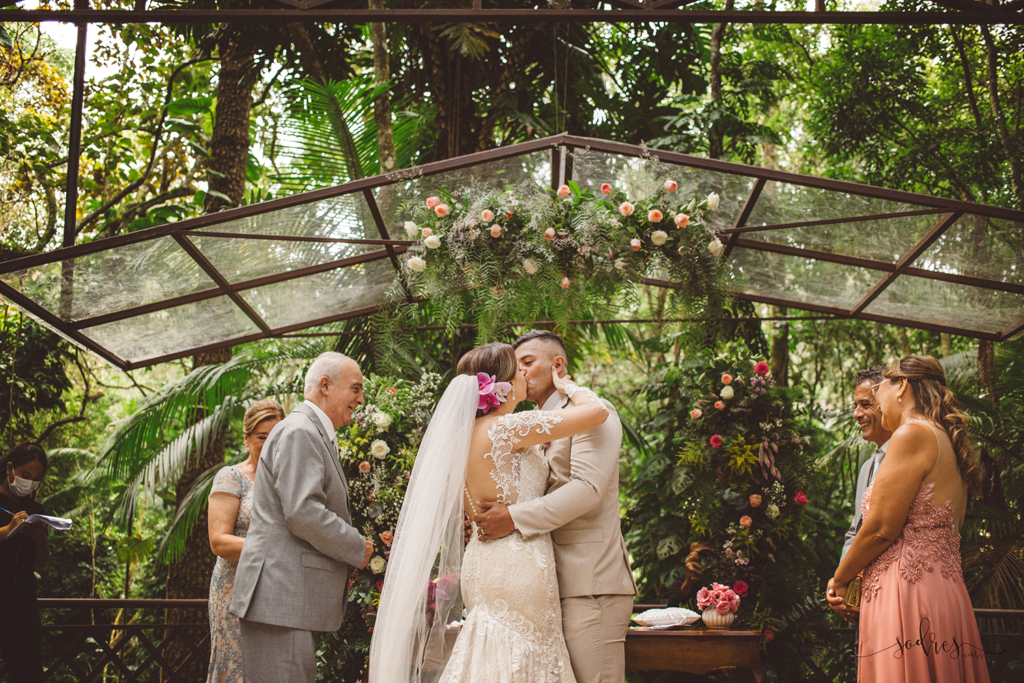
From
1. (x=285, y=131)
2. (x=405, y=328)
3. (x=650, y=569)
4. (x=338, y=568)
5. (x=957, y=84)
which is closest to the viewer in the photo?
(x=338, y=568)

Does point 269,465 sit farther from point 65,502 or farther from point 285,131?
point 65,502

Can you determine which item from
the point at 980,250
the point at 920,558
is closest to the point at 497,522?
the point at 920,558

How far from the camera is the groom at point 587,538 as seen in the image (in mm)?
3230

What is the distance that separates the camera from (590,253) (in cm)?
497

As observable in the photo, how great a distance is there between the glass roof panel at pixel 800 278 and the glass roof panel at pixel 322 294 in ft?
9.61

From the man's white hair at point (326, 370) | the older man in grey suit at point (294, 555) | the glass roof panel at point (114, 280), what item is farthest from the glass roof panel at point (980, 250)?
the glass roof panel at point (114, 280)

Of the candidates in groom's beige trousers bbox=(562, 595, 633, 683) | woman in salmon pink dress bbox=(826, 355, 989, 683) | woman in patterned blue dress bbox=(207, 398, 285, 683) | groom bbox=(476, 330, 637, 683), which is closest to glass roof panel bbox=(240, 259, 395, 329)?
woman in patterned blue dress bbox=(207, 398, 285, 683)

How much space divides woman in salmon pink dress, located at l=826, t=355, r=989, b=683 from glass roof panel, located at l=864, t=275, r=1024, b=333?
2.68m

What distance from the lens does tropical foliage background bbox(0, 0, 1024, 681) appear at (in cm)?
676

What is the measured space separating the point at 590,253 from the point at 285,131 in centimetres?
485

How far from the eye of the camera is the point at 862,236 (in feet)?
17.4

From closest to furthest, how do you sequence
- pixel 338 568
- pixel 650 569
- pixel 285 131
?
pixel 338 568 < pixel 650 569 < pixel 285 131

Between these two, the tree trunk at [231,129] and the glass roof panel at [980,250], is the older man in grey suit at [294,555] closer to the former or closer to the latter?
the glass roof panel at [980,250]

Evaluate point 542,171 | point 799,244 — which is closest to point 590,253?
point 542,171
